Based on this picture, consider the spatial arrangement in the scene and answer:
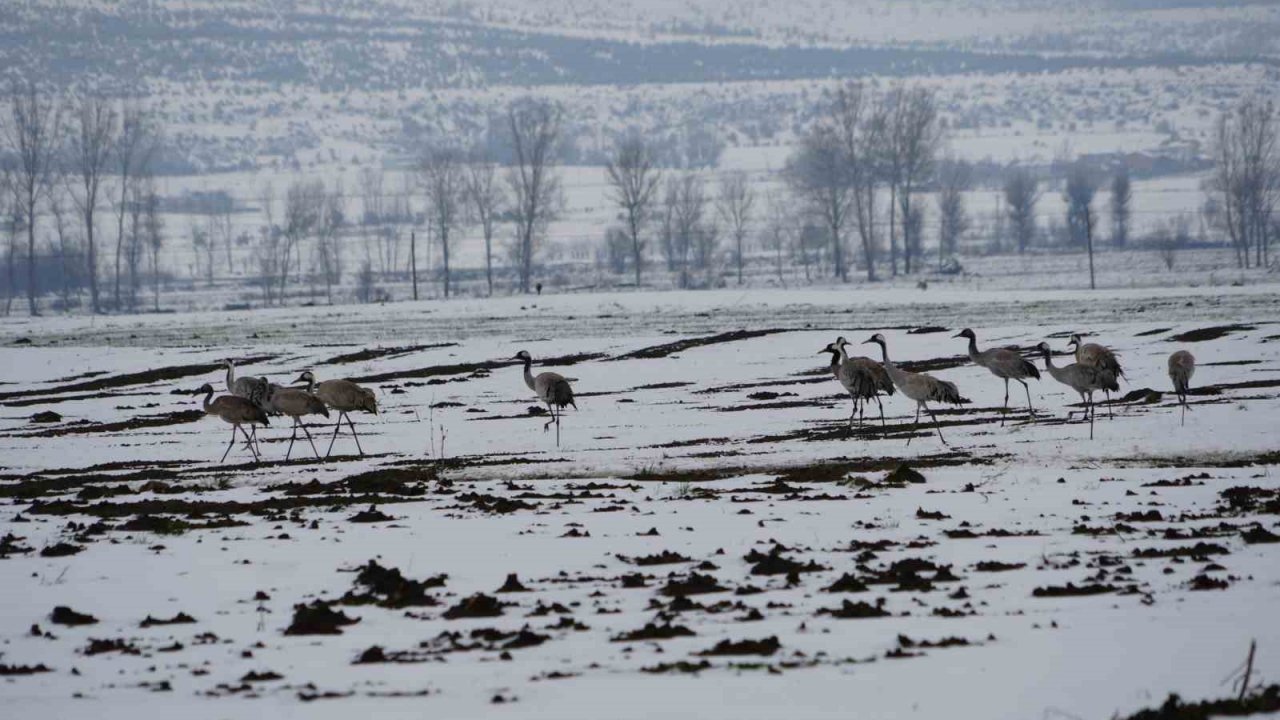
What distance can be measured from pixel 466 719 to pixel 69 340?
69.1 meters

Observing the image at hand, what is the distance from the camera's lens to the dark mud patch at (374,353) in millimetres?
54853

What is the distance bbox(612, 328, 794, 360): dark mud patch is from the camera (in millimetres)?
52062

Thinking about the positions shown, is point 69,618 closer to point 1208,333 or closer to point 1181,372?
point 1181,372

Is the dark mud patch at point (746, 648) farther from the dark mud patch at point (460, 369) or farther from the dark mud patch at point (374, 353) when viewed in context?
the dark mud patch at point (374, 353)

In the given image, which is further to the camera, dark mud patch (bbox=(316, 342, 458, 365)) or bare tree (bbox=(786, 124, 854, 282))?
bare tree (bbox=(786, 124, 854, 282))

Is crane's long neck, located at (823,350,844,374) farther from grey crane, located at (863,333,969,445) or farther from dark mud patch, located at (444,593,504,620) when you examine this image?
dark mud patch, located at (444,593,504,620)

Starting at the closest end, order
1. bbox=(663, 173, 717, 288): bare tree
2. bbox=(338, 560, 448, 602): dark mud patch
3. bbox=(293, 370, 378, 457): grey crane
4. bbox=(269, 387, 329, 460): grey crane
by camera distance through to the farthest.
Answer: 1. bbox=(338, 560, 448, 602): dark mud patch
2. bbox=(269, 387, 329, 460): grey crane
3. bbox=(293, 370, 378, 457): grey crane
4. bbox=(663, 173, 717, 288): bare tree

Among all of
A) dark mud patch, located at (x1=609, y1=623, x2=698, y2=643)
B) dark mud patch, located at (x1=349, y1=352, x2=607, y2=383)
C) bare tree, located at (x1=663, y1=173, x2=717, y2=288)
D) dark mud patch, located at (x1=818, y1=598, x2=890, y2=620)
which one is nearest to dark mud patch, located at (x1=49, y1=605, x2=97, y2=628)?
dark mud patch, located at (x1=609, y1=623, x2=698, y2=643)

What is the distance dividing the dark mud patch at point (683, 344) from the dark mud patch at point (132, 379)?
13.9 m

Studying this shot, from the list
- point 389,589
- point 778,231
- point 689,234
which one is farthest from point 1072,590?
point 778,231

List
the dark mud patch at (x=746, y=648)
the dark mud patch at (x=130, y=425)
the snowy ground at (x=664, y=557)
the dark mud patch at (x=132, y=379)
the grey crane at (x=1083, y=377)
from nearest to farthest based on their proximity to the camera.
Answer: the snowy ground at (x=664, y=557) → the dark mud patch at (x=746, y=648) → the grey crane at (x=1083, y=377) → the dark mud patch at (x=130, y=425) → the dark mud patch at (x=132, y=379)

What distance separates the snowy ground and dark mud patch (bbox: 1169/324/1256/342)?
20.9 ft

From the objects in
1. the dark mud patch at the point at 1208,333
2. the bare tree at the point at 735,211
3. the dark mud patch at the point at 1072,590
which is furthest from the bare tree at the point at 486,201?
the dark mud patch at the point at 1072,590

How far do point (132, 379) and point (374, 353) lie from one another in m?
8.63
